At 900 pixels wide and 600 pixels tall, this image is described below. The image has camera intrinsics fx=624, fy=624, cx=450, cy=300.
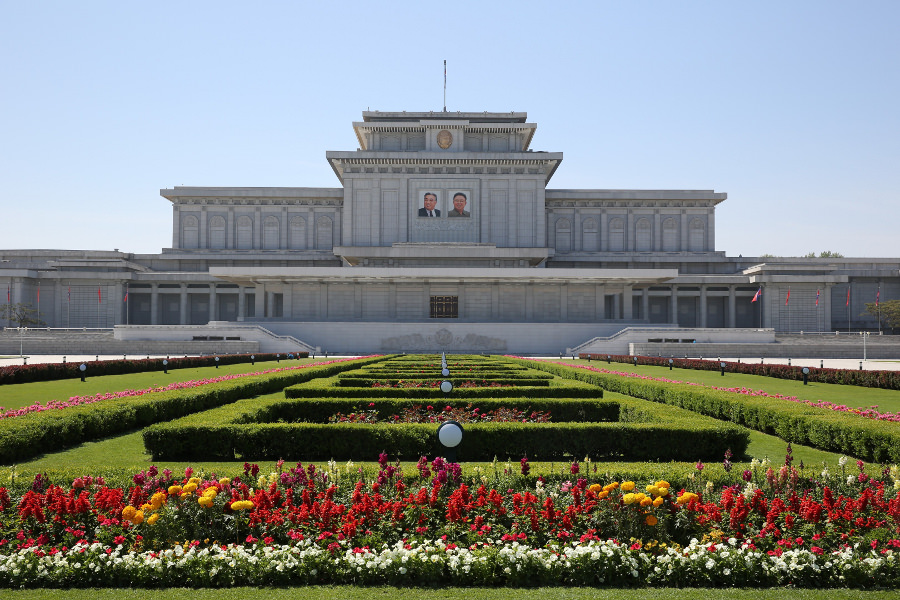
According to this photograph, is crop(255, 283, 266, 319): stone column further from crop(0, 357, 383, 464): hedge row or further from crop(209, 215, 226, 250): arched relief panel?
crop(0, 357, 383, 464): hedge row

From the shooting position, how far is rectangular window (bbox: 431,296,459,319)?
45.8 m

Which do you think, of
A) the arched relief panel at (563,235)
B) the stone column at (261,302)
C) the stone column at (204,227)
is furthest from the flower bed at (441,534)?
the stone column at (204,227)

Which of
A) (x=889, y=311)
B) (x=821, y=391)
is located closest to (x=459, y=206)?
(x=889, y=311)

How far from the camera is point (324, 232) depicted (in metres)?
63.6

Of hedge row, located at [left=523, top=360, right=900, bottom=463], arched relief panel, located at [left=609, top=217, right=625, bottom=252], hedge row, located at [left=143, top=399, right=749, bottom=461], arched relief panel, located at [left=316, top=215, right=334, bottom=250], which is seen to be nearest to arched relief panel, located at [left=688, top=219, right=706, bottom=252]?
arched relief panel, located at [left=609, top=217, right=625, bottom=252]

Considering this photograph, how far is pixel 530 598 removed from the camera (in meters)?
4.72

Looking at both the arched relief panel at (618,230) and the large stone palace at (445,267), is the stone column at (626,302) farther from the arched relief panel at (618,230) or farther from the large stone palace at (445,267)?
the arched relief panel at (618,230)

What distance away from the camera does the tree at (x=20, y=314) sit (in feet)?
162

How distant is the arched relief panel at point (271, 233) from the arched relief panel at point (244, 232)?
4.63 feet

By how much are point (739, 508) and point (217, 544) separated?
458cm

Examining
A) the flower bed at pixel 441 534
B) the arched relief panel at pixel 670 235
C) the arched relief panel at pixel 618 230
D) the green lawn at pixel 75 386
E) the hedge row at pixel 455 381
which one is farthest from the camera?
the arched relief panel at pixel 618 230

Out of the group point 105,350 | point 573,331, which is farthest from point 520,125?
point 105,350

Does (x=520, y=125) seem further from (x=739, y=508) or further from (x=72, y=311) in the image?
(x=739, y=508)

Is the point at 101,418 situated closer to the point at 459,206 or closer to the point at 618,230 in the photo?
the point at 459,206
